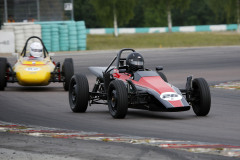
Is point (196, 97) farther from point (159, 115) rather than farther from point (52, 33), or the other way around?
point (52, 33)

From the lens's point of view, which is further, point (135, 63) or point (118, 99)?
point (135, 63)

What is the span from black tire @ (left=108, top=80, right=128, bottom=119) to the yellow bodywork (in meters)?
5.89

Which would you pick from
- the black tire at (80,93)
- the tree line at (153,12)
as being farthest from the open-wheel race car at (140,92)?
the tree line at (153,12)

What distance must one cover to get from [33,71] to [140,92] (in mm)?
6284

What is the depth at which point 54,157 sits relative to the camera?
7.82m

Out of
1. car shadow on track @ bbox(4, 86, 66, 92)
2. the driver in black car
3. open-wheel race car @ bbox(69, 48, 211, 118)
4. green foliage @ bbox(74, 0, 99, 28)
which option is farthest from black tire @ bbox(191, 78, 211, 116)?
green foliage @ bbox(74, 0, 99, 28)

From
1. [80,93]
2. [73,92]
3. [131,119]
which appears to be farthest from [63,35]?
[131,119]

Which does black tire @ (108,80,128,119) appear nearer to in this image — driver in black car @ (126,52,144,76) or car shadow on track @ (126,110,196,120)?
car shadow on track @ (126,110,196,120)

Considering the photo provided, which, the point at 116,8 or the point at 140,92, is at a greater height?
the point at 116,8

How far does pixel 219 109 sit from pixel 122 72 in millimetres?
2112

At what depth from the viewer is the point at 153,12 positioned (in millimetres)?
115688

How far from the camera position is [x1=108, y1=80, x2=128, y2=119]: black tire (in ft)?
36.3

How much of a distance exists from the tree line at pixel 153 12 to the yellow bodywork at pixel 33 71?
55.5 metres

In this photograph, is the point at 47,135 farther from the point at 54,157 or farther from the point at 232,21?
the point at 232,21
